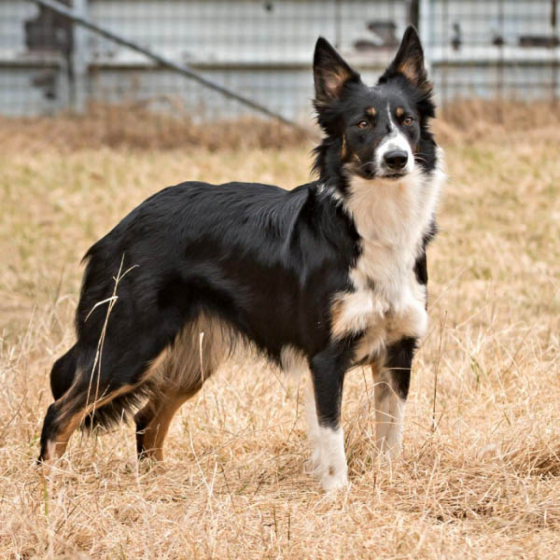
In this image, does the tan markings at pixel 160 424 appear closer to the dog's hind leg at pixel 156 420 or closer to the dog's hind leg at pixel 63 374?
the dog's hind leg at pixel 156 420

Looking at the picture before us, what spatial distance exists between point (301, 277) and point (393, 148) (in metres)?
0.58

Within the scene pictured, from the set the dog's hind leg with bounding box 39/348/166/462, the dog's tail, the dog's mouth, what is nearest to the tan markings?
the dog's tail

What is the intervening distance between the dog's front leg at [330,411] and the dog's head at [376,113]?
68 centimetres

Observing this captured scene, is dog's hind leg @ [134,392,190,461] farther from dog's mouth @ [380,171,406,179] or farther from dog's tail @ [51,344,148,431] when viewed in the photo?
dog's mouth @ [380,171,406,179]

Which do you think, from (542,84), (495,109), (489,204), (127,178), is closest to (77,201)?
(127,178)

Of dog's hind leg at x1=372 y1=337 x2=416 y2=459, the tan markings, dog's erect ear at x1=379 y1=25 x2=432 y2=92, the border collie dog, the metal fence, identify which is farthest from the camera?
the metal fence

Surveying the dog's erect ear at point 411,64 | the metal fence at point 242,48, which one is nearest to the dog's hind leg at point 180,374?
the dog's erect ear at point 411,64

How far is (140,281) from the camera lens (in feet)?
12.9

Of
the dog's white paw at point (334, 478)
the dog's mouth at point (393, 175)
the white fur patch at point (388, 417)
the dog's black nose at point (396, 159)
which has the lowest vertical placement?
the dog's white paw at point (334, 478)

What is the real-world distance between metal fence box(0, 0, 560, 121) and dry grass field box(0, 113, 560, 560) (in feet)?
14.1

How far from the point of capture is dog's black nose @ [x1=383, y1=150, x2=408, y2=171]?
3523 mm

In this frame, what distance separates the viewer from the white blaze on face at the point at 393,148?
3537 millimetres

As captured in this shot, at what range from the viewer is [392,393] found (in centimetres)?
384

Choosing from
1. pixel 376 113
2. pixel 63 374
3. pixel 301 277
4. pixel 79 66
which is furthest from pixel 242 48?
pixel 301 277
